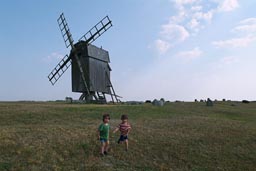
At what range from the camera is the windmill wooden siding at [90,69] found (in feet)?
139

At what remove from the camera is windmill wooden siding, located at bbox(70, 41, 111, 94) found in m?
42.4

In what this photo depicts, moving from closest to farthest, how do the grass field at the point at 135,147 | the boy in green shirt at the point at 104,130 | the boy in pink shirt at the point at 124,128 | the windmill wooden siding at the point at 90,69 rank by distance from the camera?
the grass field at the point at 135,147
the boy in green shirt at the point at 104,130
the boy in pink shirt at the point at 124,128
the windmill wooden siding at the point at 90,69

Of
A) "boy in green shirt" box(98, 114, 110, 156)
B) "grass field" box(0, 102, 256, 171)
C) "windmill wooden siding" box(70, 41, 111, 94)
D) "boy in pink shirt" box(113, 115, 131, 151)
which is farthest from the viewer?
"windmill wooden siding" box(70, 41, 111, 94)

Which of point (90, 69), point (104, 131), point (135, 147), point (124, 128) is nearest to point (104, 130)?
point (104, 131)

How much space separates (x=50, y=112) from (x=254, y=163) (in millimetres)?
17540

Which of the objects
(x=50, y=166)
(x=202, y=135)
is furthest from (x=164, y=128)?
(x=50, y=166)

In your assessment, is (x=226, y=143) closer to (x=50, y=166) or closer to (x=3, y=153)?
(x=50, y=166)

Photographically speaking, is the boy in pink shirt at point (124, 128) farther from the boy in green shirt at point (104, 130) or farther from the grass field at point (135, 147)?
the boy in green shirt at point (104, 130)

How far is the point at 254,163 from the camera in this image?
17.3m

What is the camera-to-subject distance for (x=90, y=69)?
141ft

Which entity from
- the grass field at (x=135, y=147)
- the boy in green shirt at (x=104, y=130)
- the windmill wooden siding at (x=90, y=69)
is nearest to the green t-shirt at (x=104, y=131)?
the boy in green shirt at (x=104, y=130)

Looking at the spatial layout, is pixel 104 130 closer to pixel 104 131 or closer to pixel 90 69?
pixel 104 131

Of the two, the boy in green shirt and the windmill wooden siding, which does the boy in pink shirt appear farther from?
the windmill wooden siding

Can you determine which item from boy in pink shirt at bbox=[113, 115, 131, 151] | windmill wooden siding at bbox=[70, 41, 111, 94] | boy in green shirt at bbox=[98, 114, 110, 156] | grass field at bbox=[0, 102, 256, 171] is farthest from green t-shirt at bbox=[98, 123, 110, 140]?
windmill wooden siding at bbox=[70, 41, 111, 94]
